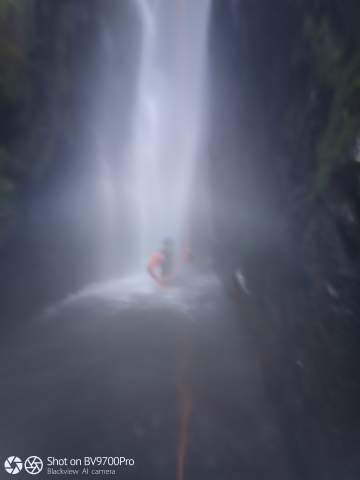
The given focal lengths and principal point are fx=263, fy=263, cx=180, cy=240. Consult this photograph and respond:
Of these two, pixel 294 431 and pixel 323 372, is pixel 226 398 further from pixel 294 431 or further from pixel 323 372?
pixel 323 372

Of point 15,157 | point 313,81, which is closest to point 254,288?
point 313,81

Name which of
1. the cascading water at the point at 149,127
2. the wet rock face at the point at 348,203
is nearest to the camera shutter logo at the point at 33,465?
the wet rock face at the point at 348,203

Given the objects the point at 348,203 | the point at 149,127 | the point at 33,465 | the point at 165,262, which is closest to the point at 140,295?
the point at 165,262

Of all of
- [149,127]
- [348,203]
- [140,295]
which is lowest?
[348,203]

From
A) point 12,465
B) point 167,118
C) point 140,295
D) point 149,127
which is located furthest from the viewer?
point 167,118

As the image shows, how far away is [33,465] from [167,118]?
1972 cm

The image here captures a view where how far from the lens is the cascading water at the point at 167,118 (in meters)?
15.9

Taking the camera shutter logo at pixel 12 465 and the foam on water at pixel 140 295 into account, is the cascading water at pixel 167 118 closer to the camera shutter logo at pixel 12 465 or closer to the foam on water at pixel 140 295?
the foam on water at pixel 140 295

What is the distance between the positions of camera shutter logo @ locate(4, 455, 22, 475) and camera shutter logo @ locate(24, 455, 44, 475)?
74 mm

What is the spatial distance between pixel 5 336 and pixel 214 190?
1054cm

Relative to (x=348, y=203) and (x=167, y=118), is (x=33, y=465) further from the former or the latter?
(x=167, y=118)

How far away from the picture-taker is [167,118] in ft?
62.7

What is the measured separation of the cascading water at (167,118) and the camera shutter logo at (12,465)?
13.3m

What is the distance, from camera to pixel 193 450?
3.82 meters
